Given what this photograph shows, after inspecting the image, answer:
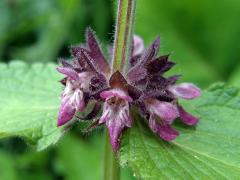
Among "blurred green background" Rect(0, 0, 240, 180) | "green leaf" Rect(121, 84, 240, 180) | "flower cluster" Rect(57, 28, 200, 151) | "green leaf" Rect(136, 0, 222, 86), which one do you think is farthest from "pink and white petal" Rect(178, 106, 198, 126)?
"green leaf" Rect(136, 0, 222, 86)

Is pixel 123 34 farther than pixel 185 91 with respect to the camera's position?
No

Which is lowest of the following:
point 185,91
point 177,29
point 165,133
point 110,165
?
point 110,165

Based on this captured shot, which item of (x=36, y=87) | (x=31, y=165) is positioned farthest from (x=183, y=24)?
A: (x=36, y=87)

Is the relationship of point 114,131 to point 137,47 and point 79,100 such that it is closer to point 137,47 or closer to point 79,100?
point 79,100

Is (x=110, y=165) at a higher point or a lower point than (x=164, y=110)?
lower

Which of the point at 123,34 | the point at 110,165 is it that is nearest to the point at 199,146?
the point at 110,165

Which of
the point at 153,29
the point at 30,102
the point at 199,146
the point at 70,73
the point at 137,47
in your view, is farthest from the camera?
the point at 153,29
